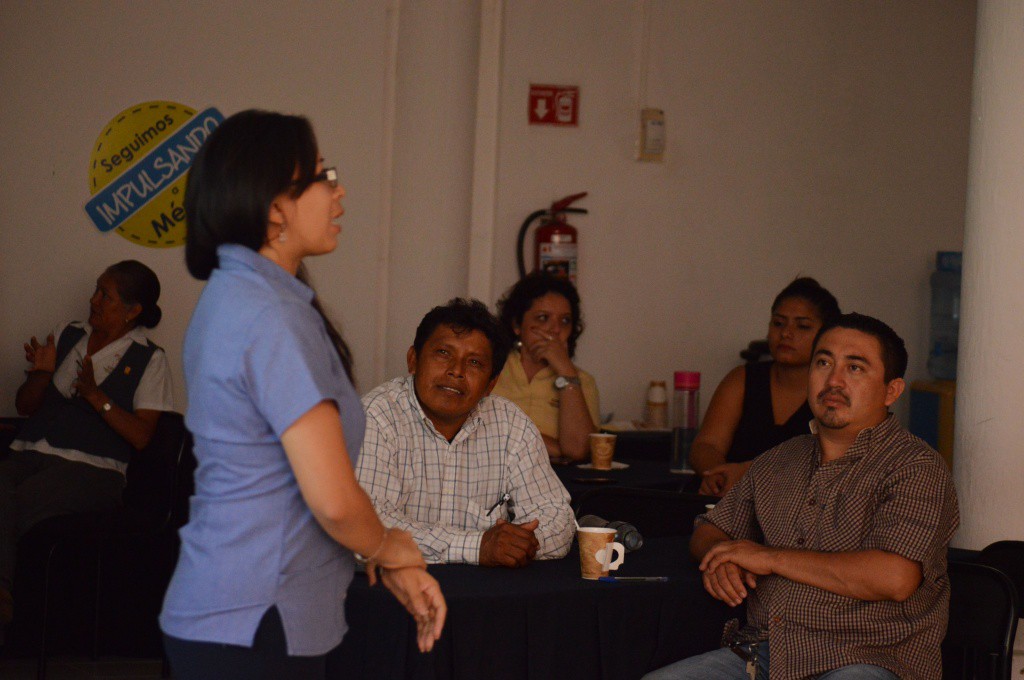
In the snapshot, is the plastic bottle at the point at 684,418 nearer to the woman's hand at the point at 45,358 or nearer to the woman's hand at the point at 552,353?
the woman's hand at the point at 552,353

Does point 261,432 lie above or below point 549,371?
above

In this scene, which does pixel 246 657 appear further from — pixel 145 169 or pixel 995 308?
pixel 145 169

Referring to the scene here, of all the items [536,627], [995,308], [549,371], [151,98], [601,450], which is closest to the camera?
[536,627]

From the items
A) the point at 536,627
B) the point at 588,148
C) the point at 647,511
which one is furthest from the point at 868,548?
the point at 588,148

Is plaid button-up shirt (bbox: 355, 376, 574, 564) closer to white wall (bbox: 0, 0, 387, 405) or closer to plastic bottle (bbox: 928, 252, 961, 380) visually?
white wall (bbox: 0, 0, 387, 405)

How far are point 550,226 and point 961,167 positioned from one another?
7.87 ft

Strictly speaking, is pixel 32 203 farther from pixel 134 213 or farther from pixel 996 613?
pixel 996 613

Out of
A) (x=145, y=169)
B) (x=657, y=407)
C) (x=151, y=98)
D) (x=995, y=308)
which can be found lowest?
(x=657, y=407)

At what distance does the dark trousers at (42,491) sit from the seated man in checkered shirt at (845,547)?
8.60 ft

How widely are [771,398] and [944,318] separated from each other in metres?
2.46

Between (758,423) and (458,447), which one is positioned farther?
(758,423)

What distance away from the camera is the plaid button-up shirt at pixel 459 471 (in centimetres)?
271

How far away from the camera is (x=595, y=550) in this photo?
2.45 metres

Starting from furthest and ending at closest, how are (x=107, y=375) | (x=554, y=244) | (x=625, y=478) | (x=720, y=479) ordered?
1. (x=554, y=244)
2. (x=107, y=375)
3. (x=625, y=478)
4. (x=720, y=479)
